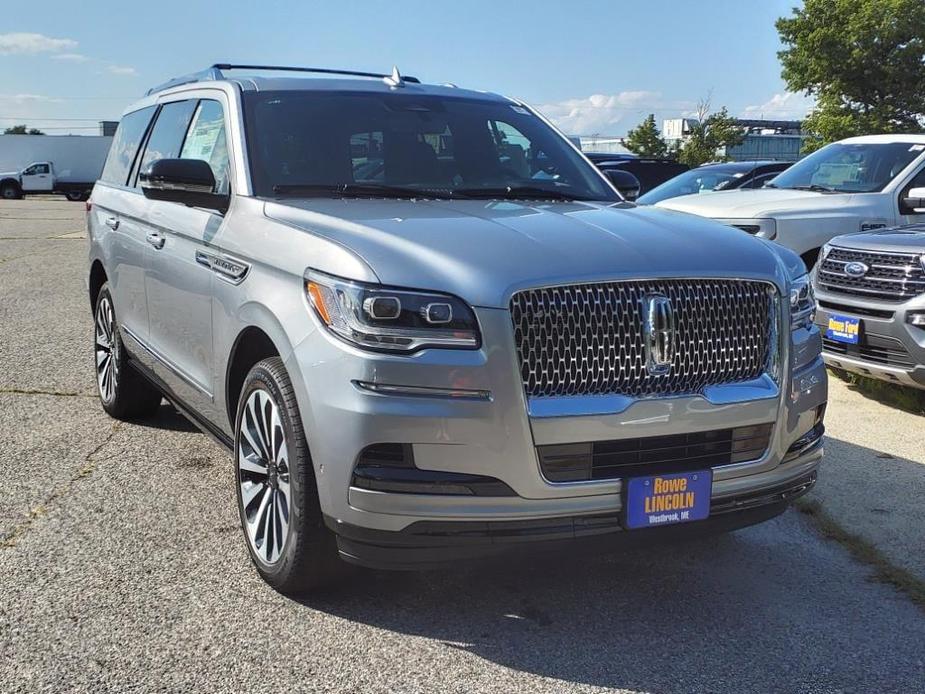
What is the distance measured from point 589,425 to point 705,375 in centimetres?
52

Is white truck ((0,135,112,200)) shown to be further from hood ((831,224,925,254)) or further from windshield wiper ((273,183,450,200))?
windshield wiper ((273,183,450,200))

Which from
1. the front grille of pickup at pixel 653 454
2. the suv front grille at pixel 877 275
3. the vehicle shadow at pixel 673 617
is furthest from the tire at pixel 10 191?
the front grille of pickup at pixel 653 454

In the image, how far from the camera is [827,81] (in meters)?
37.2

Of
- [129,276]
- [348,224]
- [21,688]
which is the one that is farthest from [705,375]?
[129,276]

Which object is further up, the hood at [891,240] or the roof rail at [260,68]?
the roof rail at [260,68]

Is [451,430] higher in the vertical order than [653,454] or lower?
higher

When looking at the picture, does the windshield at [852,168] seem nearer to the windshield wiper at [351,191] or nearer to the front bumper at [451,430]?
the windshield wiper at [351,191]

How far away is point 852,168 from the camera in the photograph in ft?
30.5

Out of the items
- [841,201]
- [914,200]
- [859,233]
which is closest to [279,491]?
[859,233]

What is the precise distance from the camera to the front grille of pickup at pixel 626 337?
3.14m

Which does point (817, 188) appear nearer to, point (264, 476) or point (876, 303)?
point (876, 303)

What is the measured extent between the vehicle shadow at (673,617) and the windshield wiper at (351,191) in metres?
1.57

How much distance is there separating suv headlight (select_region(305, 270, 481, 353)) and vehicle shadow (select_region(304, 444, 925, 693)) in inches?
29.6

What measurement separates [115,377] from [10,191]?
165 feet
